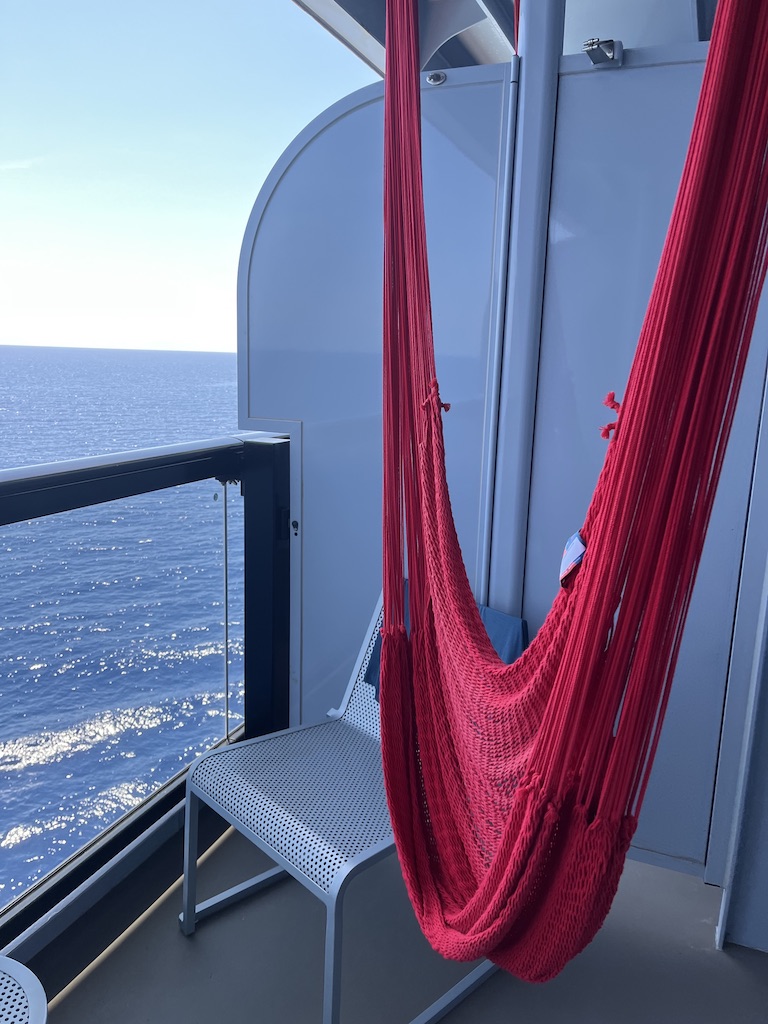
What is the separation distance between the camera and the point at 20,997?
83 centimetres

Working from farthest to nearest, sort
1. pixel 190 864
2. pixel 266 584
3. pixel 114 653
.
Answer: pixel 114 653 < pixel 266 584 < pixel 190 864

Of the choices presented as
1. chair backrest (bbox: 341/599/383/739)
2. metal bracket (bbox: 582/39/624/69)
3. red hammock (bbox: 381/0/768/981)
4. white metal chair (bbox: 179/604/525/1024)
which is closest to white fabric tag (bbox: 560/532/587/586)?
red hammock (bbox: 381/0/768/981)

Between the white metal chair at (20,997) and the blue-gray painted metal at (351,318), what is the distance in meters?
1.17

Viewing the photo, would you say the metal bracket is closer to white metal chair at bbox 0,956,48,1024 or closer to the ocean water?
the ocean water

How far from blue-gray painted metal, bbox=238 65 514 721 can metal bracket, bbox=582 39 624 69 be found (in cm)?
16

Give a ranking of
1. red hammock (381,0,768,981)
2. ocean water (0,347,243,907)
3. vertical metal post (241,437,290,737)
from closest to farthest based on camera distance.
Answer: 1. red hammock (381,0,768,981)
2. ocean water (0,347,243,907)
3. vertical metal post (241,437,290,737)

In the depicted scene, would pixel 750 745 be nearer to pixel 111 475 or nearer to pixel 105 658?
pixel 111 475

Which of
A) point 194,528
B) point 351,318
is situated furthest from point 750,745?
point 194,528

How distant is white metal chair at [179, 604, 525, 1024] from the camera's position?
4.04 feet

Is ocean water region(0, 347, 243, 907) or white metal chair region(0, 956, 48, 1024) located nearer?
white metal chair region(0, 956, 48, 1024)

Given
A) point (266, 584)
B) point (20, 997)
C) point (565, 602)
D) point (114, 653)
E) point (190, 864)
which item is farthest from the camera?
point (114, 653)

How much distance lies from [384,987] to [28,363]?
27.4 m

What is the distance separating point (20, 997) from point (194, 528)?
148cm

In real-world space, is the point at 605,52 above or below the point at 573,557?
above
